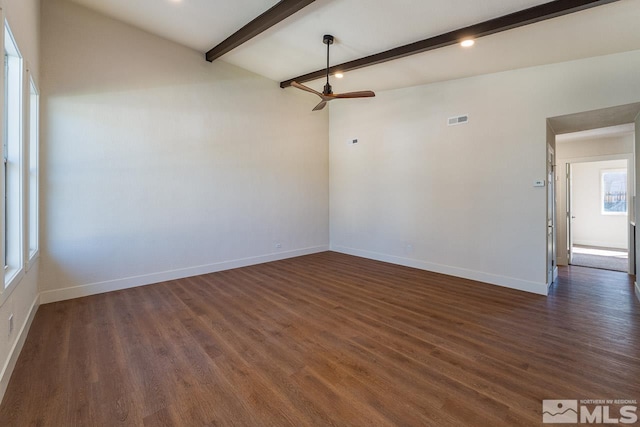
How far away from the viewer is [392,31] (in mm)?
3582

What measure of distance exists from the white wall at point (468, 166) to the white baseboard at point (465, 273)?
0.06 feet

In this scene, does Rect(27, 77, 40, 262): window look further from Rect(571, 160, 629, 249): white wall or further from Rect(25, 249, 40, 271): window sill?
Rect(571, 160, 629, 249): white wall

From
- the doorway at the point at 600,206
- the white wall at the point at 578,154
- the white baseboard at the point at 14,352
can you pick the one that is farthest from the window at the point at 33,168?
the doorway at the point at 600,206

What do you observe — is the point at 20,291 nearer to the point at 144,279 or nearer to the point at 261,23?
the point at 144,279

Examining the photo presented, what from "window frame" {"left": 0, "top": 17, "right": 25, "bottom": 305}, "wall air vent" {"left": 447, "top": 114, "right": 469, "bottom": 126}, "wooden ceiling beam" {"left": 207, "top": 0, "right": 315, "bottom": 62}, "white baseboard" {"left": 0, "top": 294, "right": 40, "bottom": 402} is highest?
"wooden ceiling beam" {"left": 207, "top": 0, "right": 315, "bottom": 62}

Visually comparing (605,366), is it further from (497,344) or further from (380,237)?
(380,237)

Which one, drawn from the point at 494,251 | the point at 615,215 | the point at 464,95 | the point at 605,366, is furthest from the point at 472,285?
the point at 615,215

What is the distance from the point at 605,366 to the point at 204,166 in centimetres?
541

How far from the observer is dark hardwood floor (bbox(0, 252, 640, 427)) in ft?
5.99

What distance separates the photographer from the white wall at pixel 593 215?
8156 mm

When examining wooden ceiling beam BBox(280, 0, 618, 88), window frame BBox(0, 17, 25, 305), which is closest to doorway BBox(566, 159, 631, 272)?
wooden ceiling beam BBox(280, 0, 618, 88)

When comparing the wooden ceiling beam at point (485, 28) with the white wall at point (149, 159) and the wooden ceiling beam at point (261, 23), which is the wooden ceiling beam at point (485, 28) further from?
the white wall at point (149, 159)

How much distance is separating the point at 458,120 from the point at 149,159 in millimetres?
4944

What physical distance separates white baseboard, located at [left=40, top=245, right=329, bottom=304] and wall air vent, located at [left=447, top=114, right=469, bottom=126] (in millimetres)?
4041
